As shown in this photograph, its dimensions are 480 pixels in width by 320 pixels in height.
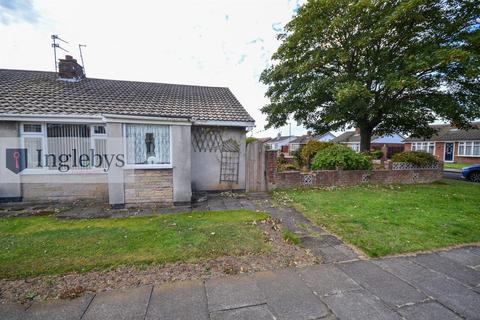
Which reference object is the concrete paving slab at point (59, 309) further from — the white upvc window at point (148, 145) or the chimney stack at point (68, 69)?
the chimney stack at point (68, 69)

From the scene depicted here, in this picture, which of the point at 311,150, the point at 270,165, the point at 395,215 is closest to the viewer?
the point at 395,215

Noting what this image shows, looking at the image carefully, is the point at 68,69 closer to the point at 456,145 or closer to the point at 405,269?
the point at 405,269

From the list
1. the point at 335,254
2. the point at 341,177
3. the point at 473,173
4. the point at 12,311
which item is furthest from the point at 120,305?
the point at 473,173

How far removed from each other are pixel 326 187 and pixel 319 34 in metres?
9.92

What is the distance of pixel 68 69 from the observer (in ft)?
34.4

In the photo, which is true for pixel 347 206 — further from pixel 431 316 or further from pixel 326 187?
pixel 431 316

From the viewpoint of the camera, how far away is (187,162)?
6777mm

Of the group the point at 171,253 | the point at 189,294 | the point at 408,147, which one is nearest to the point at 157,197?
the point at 171,253

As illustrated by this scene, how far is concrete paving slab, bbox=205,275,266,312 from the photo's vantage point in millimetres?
2520

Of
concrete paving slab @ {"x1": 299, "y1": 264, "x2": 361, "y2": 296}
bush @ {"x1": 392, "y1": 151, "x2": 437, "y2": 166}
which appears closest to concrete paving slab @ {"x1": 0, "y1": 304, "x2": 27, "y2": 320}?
concrete paving slab @ {"x1": 299, "y1": 264, "x2": 361, "y2": 296}

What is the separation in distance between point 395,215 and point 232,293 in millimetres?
5249

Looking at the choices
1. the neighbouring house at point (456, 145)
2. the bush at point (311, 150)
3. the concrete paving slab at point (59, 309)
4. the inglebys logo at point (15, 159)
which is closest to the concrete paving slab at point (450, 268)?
the concrete paving slab at point (59, 309)

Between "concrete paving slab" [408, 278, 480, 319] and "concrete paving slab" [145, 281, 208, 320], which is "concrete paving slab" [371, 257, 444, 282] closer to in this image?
"concrete paving slab" [408, 278, 480, 319]

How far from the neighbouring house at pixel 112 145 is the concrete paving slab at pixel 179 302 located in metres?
4.18
